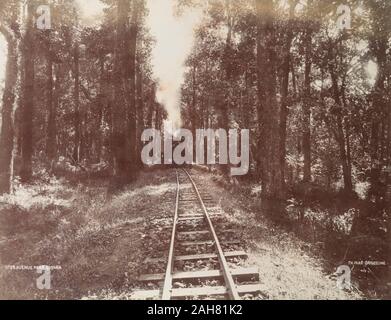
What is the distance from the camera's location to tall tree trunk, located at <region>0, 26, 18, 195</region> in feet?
45.4

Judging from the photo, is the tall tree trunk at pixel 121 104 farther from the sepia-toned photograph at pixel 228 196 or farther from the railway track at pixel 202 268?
the railway track at pixel 202 268

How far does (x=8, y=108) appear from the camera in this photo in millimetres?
14039

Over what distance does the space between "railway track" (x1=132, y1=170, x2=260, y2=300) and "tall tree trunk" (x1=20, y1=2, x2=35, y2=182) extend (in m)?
10.3

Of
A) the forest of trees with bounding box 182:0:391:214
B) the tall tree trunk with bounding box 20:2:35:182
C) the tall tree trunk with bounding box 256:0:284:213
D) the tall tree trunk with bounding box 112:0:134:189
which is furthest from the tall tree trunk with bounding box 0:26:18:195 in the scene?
the tall tree trunk with bounding box 256:0:284:213

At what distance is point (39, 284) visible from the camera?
23.2ft

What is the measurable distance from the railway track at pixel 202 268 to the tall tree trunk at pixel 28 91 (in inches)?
407

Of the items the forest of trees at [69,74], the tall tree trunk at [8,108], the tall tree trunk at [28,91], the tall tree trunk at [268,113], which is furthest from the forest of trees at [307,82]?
the tall tree trunk at [28,91]

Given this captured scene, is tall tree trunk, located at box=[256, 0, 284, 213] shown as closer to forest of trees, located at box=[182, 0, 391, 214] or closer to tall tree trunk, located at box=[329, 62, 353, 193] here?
forest of trees, located at box=[182, 0, 391, 214]

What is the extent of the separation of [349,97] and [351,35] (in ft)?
9.63

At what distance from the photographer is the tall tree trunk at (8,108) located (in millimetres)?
13839

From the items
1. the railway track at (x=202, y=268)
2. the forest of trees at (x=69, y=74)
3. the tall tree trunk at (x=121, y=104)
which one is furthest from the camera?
the tall tree trunk at (x=121, y=104)

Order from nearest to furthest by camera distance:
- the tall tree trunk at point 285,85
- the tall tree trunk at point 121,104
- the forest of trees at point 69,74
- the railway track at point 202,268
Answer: the railway track at point 202,268
the forest of trees at point 69,74
the tall tree trunk at point 121,104
the tall tree trunk at point 285,85

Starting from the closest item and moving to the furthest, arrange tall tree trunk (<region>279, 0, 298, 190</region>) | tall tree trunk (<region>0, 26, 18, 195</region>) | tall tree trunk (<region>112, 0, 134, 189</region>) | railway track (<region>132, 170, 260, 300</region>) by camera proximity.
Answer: railway track (<region>132, 170, 260, 300</region>) → tall tree trunk (<region>0, 26, 18, 195</region>) → tall tree trunk (<region>112, 0, 134, 189</region>) → tall tree trunk (<region>279, 0, 298, 190</region>)

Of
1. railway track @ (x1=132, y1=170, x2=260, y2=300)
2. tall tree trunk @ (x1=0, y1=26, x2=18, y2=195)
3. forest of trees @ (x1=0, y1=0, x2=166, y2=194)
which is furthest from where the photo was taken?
forest of trees @ (x1=0, y1=0, x2=166, y2=194)
